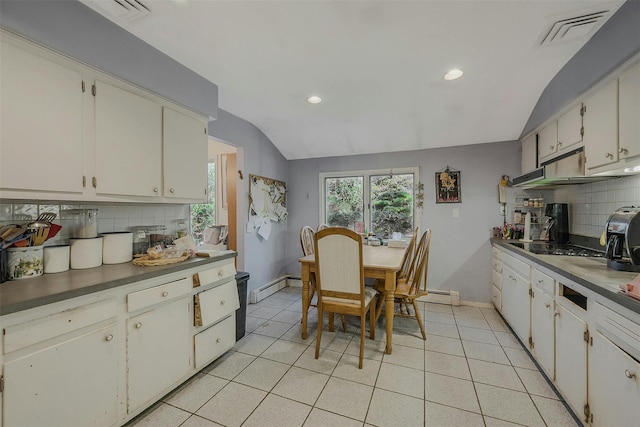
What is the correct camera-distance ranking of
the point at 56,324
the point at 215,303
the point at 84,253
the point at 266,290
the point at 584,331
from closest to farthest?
1. the point at 56,324
2. the point at 584,331
3. the point at 84,253
4. the point at 215,303
5. the point at 266,290

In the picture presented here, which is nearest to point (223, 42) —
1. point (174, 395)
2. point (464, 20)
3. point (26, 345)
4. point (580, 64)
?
point (464, 20)

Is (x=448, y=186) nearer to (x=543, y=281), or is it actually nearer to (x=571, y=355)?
(x=543, y=281)

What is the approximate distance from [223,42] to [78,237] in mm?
1680

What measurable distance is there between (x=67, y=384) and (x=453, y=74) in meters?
3.24

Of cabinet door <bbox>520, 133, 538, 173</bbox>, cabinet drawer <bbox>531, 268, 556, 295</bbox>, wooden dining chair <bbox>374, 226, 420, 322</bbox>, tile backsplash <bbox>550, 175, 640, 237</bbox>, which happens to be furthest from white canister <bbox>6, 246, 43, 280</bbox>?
cabinet door <bbox>520, 133, 538, 173</bbox>

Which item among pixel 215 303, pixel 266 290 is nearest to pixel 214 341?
pixel 215 303

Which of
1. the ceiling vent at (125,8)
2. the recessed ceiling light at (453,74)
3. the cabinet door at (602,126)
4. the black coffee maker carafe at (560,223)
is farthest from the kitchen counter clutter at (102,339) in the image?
the black coffee maker carafe at (560,223)

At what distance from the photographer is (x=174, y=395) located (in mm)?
1744

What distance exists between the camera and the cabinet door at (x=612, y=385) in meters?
1.08

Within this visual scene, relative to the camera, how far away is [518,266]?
94.2 inches

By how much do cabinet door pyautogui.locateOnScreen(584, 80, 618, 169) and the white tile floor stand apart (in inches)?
65.6

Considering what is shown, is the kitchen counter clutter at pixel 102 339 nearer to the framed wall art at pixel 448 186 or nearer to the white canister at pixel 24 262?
the white canister at pixel 24 262

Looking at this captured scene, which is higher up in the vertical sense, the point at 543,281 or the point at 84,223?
the point at 84,223

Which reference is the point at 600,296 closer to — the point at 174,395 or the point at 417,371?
the point at 417,371
